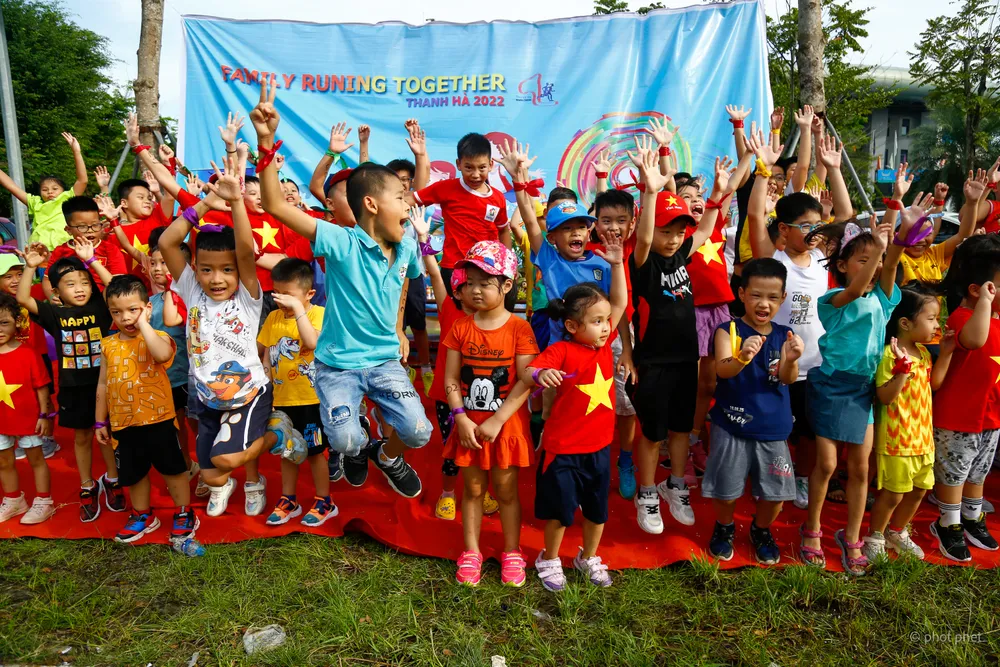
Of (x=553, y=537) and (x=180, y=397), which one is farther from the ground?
(x=180, y=397)

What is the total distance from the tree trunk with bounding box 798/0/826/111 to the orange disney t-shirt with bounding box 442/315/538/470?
562 cm

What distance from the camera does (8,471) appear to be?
3852 millimetres

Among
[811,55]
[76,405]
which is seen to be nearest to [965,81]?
[811,55]

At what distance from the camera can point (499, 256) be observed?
2.98m

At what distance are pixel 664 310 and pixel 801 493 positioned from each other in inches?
55.6

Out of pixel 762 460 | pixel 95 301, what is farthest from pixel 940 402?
pixel 95 301

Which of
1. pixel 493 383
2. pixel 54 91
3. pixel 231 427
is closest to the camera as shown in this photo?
pixel 493 383

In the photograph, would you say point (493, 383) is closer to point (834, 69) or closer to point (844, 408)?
point (844, 408)

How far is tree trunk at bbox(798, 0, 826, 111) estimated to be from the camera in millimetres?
6941

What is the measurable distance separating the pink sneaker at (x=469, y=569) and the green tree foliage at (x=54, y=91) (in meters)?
22.5

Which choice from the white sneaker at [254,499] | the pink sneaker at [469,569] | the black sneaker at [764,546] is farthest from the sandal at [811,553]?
the white sneaker at [254,499]

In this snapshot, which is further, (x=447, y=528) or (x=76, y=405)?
(x=76, y=405)

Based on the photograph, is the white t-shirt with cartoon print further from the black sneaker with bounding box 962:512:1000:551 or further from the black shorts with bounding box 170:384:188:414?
the black sneaker with bounding box 962:512:1000:551

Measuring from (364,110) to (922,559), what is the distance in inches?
264
